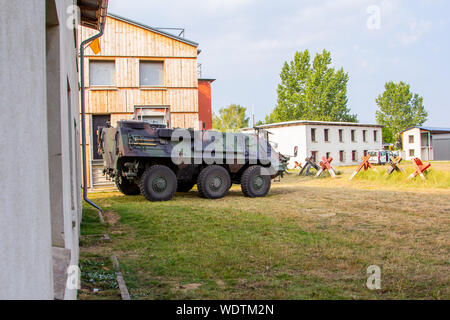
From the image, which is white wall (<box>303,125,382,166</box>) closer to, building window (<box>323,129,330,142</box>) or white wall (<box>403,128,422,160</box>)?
building window (<box>323,129,330,142</box>)

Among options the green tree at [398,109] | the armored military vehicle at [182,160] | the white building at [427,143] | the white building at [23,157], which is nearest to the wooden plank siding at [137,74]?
the armored military vehicle at [182,160]

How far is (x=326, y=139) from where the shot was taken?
122 feet

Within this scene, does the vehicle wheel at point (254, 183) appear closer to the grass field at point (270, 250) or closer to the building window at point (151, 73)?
the grass field at point (270, 250)

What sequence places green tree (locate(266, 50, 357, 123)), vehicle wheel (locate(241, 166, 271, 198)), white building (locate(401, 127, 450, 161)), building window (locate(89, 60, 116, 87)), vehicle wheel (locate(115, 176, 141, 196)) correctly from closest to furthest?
1. vehicle wheel (locate(241, 166, 271, 198))
2. vehicle wheel (locate(115, 176, 141, 196))
3. building window (locate(89, 60, 116, 87))
4. white building (locate(401, 127, 450, 161))
5. green tree (locate(266, 50, 357, 123))

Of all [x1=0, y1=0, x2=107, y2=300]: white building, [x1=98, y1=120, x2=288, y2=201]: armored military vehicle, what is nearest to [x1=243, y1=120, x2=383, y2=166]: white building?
[x1=98, y1=120, x2=288, y2=201]: armored military vehicle

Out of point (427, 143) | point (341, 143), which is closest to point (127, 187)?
point (341, 143)

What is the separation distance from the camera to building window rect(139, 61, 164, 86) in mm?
18672

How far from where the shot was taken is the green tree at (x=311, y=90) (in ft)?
161

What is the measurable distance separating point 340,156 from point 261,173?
89.9 ft

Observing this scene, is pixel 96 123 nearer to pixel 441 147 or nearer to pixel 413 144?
pixel 441 147

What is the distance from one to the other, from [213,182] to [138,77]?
8211 millimetres

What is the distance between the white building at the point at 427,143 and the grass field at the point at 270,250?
36.1 m
